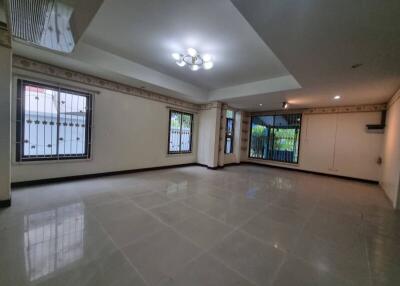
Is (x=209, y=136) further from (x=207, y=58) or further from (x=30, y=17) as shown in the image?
(x=30, y=17)

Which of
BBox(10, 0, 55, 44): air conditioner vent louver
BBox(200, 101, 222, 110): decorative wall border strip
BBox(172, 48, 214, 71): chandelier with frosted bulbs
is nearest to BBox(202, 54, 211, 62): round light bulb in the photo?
BBox(172, 48, 214, 71): chandelier with frosted bulbs

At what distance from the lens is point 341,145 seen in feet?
18.7

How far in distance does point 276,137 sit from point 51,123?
7643mm

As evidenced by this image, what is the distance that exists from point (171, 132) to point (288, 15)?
491 centimetres

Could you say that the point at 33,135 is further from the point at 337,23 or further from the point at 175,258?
the point at 337,23

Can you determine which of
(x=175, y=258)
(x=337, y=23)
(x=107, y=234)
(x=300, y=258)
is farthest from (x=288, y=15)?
(x=107, y=234)

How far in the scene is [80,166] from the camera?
4.10 meters

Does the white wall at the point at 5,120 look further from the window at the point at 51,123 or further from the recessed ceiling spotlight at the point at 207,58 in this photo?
the recessed ceiling spotlight at the point at 207,58

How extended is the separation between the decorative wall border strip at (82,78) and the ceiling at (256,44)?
23cm

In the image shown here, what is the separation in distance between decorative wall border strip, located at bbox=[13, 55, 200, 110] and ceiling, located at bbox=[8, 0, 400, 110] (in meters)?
0.23

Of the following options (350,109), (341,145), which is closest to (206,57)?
(350,109)

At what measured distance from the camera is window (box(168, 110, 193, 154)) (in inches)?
242

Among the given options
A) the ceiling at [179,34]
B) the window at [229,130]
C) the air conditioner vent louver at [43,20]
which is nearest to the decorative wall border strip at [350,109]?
the window at [229,130]

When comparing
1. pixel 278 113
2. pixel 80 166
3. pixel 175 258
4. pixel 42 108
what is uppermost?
pixel 278 113
